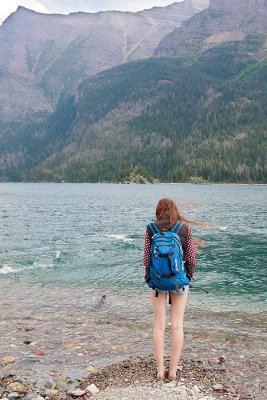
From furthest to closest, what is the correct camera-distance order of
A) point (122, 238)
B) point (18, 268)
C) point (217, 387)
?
1. point (122, 238)
2. point (18, 268)
3. point (217, 387)

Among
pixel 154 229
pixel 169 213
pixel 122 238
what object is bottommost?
pixel 122 238

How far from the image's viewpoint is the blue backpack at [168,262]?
28.2 feet

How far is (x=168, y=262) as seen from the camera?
28.2ft

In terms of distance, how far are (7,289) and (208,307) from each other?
39.0 ft

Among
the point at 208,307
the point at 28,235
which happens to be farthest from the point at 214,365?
the point at 28,235

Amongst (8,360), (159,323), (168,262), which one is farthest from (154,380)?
(8,360)

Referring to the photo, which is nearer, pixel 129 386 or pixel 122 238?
pixel 129 386

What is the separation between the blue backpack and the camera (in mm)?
8594

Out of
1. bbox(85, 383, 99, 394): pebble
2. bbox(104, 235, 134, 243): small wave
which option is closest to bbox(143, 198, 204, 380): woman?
bbox(85, 383, 99, 394): pebble

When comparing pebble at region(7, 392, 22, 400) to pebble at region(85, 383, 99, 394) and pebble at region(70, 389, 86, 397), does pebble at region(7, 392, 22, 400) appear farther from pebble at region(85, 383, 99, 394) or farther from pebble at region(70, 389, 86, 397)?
pebble at region(85, 383, 99, 394)

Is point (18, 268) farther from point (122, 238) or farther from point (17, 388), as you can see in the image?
point (17, 388)

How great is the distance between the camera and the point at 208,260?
31.6 metres

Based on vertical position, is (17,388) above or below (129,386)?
below

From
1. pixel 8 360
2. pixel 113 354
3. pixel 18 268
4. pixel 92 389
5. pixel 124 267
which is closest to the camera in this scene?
pixel 92 389
